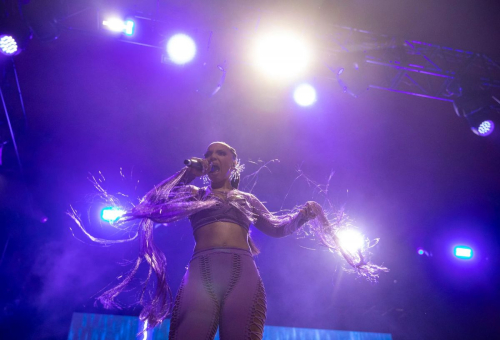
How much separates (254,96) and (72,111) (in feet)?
11.6

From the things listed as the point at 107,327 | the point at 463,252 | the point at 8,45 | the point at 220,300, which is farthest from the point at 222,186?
the point at 463,252

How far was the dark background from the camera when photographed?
591 cm

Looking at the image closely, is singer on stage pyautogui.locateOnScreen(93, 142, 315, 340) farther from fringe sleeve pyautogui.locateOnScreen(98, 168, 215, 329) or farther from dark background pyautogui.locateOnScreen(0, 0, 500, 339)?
dark background pyautogui.locateOnScreen(0, 0, 500, 339)

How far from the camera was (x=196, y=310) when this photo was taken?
6.40ft

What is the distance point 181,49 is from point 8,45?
235cm

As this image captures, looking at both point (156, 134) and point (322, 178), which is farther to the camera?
point (322, 178)

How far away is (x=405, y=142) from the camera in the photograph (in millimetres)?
8047

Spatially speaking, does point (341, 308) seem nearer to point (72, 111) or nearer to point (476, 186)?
point (476, 186)

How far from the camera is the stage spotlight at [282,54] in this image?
5.52 metres

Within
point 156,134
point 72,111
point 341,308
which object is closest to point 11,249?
point 72,111

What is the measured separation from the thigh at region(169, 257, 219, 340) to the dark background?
4.33 metres

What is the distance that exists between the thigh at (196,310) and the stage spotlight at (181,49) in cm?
437

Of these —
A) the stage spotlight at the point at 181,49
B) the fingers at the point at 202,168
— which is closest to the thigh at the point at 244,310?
the fingers at the point at 202,168

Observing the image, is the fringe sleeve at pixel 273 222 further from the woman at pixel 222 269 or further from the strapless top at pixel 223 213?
the strapless top at pixel 223 213
